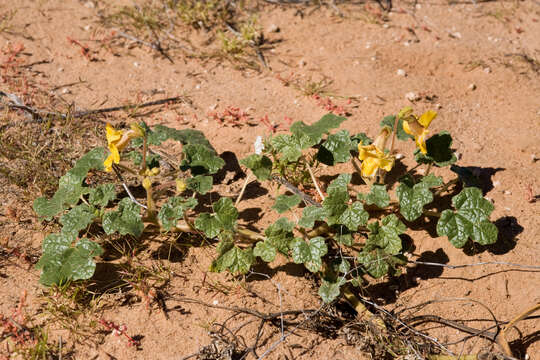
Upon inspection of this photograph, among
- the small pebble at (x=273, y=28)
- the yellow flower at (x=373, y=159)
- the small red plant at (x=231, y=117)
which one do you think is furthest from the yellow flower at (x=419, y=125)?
the small pebble at (x=273, y=28)

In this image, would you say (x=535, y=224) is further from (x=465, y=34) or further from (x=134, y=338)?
(x=134, y=338)

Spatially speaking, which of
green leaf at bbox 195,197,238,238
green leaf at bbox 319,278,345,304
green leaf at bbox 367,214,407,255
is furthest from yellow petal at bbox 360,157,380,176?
green leaf at bbox 195,197,238,238

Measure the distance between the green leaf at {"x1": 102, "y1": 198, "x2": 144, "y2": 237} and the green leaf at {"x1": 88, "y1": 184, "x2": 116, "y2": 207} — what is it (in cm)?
14

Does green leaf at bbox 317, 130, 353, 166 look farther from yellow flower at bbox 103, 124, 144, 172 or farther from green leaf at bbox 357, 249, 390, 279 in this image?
yellow flower at bbox 103, 124, 144, 172

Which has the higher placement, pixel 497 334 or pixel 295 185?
pixel 295 185

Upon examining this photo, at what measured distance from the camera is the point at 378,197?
2912 millimetres

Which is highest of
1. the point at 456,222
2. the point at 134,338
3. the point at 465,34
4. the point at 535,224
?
the point at 465,34

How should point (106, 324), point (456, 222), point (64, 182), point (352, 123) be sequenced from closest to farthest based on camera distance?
point (106, 324) < point (456, 222) < point (64, 182) < point (352, 123)

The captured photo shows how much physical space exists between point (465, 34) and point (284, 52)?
1.86 metres

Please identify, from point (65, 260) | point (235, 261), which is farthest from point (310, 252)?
point (65, 260)

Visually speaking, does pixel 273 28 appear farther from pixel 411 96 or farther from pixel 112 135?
pixel 112 135

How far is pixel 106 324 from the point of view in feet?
8.75

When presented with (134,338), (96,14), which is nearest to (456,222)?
(134,338)

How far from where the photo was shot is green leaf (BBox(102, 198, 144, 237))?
2828 millimetres
